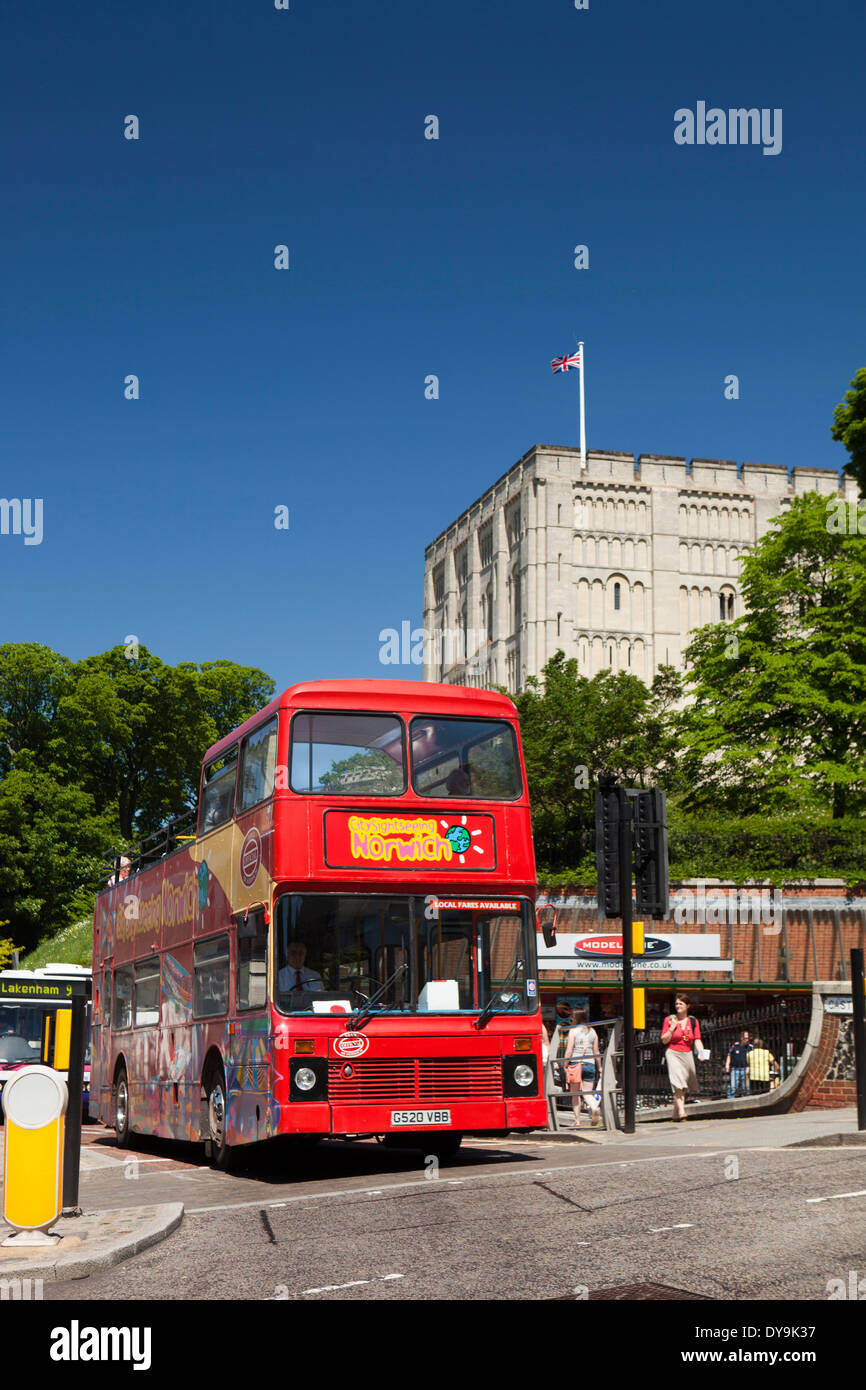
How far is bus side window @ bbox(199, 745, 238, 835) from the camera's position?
15.2 meters

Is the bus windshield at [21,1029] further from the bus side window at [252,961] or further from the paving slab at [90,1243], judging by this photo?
the paving slab at [90,1243]

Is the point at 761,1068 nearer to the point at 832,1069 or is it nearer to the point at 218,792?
the point at 832,1069

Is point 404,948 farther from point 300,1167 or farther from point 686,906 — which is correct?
point 686,906

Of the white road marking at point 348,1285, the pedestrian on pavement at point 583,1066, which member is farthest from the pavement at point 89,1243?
the pedestrian on pavement at point 583,1066

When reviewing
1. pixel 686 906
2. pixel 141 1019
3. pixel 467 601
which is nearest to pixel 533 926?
pixel 141 1019

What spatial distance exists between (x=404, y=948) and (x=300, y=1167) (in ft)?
11.2

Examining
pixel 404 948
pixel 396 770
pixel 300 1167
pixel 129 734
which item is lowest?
pixel 300 1167

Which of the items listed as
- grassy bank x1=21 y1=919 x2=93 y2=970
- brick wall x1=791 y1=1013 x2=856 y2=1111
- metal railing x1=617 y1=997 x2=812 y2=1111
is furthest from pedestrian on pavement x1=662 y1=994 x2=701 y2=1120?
grassy bank x1=21 y1=919 x2=93 y2=970

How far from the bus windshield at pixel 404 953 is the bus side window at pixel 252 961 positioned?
0.28 meters

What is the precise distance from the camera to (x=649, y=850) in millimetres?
18047

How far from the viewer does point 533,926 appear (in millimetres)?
13906

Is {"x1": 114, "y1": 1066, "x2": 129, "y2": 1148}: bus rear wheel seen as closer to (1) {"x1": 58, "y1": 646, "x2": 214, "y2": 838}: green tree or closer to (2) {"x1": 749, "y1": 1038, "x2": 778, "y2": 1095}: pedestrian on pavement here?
(2) {"x1": 749, "y1": 1038, "x2": 778, "y2": 1095}: pedestrian on pavement

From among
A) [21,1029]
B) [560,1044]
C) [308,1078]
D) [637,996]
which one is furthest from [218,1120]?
[21,1029]

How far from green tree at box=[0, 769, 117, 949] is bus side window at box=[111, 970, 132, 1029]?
40.9 meters
